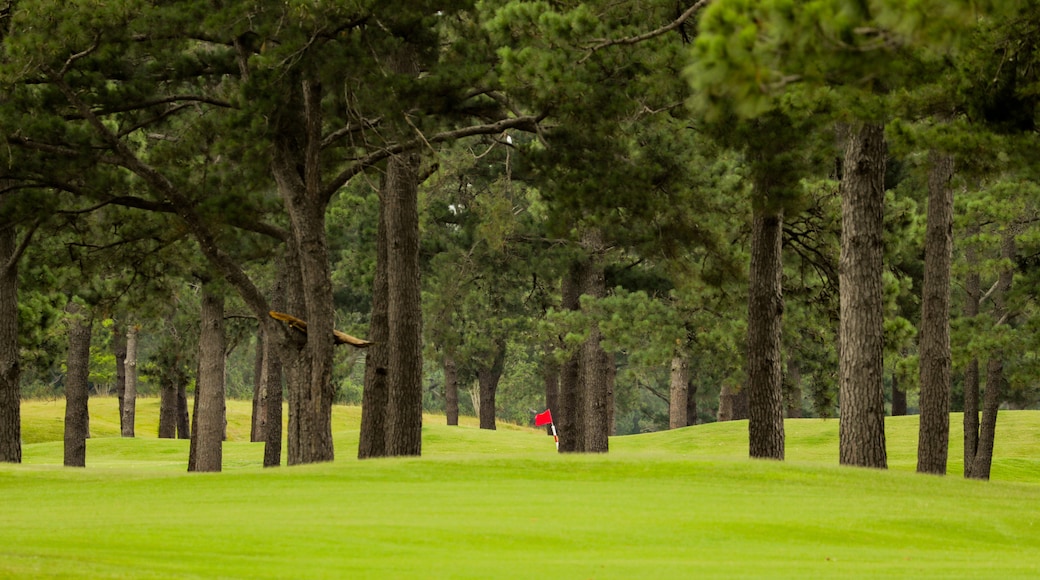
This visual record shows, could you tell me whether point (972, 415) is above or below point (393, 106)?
below

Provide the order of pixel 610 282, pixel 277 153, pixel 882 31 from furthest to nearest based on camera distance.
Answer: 1. pixel 610 282
2. pixel 277 153
3. pixel 882 31

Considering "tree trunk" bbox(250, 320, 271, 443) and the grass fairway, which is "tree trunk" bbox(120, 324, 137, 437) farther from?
the grass fairway

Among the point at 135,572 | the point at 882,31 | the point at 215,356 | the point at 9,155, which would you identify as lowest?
the point at 135,572

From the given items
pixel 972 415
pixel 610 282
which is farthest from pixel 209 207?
pixel 972 415

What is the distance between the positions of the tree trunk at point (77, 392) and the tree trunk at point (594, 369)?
12162 mm

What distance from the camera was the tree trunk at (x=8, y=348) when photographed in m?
22.5

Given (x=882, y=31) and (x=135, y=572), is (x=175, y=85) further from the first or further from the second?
(x=882, y=31)

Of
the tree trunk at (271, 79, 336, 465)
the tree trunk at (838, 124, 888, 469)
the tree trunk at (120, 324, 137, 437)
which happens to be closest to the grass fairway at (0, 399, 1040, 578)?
the tree trunk at (838, 124, 888, 469)

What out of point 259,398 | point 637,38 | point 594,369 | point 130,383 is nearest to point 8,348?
point 637,38

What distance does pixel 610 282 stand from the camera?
33.0m

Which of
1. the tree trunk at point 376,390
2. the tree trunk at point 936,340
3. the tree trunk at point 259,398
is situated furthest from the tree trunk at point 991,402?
the tree trunk at point 259,398

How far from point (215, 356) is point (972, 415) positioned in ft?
59.6

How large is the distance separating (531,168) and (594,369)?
1260 centimetres

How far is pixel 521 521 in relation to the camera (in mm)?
11945
